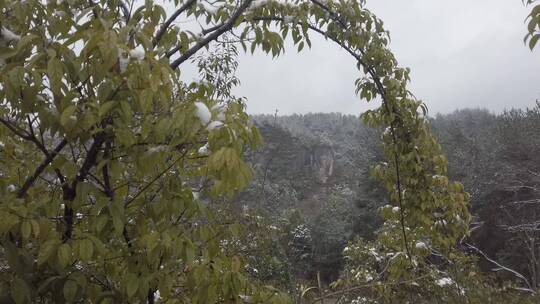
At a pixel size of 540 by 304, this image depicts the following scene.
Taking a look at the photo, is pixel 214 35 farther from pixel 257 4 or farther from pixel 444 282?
pixel 444 282

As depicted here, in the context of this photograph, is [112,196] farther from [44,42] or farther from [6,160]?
[6,160]

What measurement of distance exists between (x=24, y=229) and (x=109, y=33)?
22.4 inches

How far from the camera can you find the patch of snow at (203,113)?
1.25 m

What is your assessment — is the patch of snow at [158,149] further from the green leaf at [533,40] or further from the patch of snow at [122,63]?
the green leaf at [533,40]

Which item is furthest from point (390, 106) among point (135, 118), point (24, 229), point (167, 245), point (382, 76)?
point (24, 229)

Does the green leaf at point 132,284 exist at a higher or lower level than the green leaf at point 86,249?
lower

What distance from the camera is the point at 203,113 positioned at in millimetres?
1259

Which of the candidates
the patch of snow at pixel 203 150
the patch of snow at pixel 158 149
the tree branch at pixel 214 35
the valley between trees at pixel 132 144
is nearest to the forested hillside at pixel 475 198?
the valley between trees at pixel 132 144

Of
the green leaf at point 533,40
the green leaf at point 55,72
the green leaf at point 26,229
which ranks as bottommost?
the green leaf at point 26,229

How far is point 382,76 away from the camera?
277 cm

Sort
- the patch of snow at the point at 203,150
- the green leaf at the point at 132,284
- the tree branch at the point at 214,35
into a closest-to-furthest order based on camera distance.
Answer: the green leaf at the point at 132,284
the patch of snow at the point at 203,150
the tree branch at the point at 214,35

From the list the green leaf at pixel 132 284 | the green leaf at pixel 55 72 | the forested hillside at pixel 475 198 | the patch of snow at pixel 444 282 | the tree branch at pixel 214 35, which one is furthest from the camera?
the forested hillside at pixel 475 198

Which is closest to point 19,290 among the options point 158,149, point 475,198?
point 158,149

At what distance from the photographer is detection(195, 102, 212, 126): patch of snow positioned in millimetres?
1247
